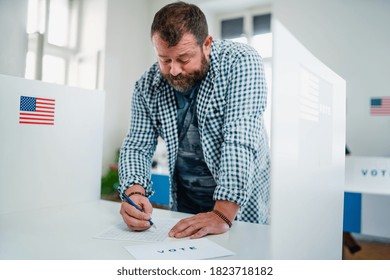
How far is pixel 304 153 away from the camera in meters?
0.49

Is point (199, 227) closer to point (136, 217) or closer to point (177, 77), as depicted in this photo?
point (136, 217)

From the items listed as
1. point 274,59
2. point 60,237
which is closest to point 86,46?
point 60,237

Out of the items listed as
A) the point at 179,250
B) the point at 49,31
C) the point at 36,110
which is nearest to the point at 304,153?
the point at 179,250

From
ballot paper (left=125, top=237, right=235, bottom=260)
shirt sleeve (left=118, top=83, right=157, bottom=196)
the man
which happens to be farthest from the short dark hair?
ballot paper (left=125, top=237, right=235, bottom=260)

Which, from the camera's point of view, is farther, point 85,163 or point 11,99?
point 85,163

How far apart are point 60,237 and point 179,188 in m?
0.49

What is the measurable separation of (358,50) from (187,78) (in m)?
0.56

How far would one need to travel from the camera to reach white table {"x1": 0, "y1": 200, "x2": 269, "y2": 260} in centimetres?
59

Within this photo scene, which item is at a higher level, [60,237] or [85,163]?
[85,163]

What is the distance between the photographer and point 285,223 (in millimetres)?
441
